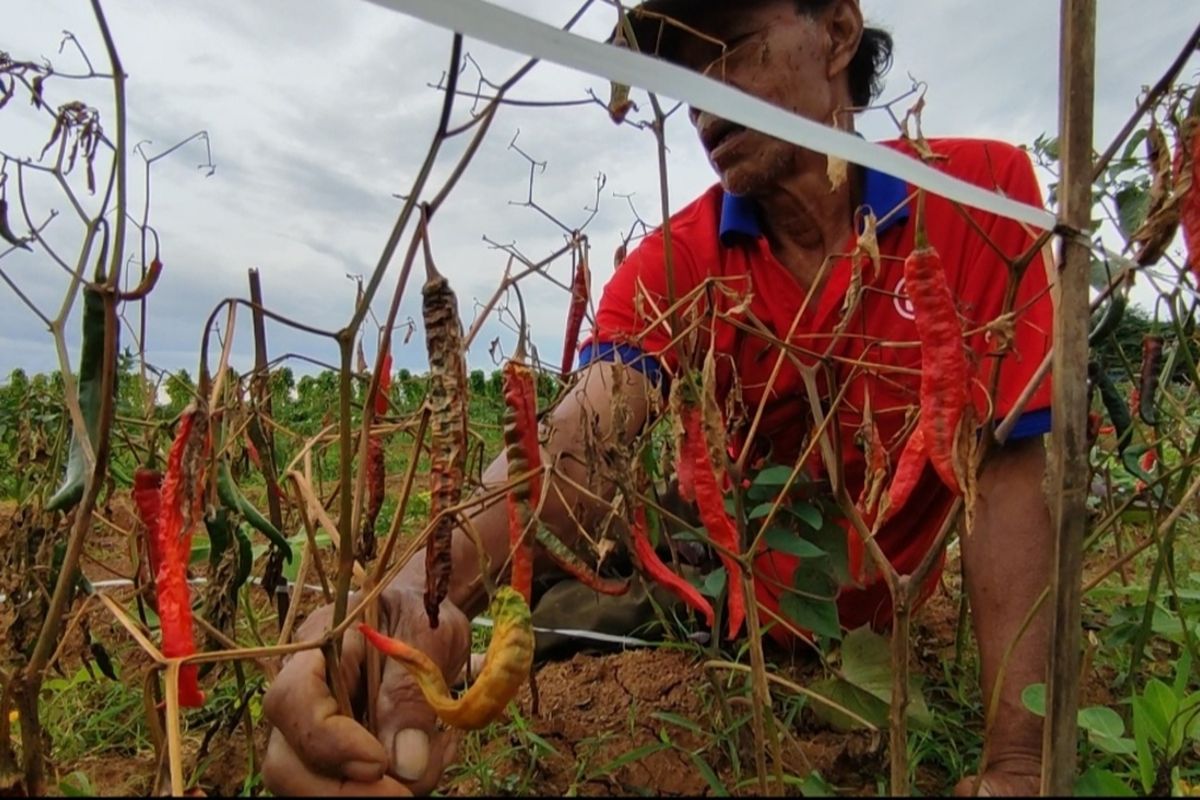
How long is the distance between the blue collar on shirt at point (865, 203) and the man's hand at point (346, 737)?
1.28 metres

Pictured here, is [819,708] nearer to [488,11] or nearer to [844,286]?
[844,286]

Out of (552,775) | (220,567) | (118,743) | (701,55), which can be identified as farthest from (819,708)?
(701,55)

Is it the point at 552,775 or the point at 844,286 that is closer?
the point at 552,775

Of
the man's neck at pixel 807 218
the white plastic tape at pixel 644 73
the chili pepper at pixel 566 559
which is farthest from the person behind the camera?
the man's neck at pixel 807 218

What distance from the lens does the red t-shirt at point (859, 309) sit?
4.90 feet

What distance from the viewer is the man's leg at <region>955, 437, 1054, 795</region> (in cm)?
114

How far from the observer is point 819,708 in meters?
1.19

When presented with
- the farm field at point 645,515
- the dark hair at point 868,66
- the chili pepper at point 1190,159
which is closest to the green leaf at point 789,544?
the farm field at point 645,515

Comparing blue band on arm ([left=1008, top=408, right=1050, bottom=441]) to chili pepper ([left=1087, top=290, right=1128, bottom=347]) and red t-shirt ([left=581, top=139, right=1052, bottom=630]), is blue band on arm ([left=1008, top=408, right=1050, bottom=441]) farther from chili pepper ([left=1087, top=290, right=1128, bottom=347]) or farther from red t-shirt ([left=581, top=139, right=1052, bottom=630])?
chili pepper ([left=1087, top=290, right=1128, bottom=347])

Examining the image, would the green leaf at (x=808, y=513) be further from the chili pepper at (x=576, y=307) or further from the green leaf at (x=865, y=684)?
the chili pepper at (x=576, y=307)

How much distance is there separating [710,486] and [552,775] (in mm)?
571

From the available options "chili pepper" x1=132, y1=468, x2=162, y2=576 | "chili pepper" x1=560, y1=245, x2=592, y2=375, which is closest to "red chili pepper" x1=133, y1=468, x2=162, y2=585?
"chili pepper" x1=132, y1=468, x2=162, y2=576

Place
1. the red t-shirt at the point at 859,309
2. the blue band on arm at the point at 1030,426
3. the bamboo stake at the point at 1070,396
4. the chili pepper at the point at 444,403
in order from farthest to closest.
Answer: the red t-shirt at the point at 859,309, the blue band on arm at the point at 1030,426, the chili pepper at the point at 444,403, the bamboo stake at the point at 1070,396

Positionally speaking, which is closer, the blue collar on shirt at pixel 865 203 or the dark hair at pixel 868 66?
the blue collar on shirt at pixel 865 203
